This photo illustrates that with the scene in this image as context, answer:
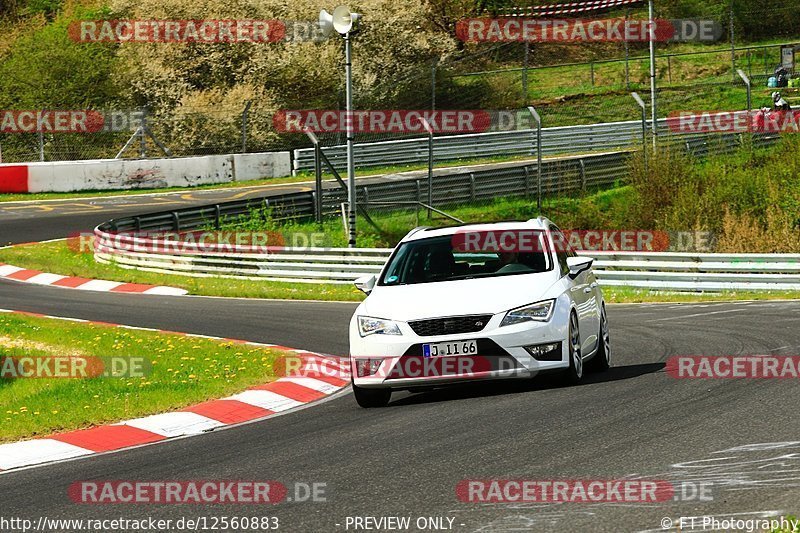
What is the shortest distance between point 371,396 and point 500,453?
124 inches

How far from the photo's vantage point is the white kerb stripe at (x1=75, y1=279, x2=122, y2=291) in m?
26.6

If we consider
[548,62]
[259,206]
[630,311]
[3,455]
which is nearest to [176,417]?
[3,455]

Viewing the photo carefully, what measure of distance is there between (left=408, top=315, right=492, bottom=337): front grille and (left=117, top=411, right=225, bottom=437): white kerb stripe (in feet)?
6.17

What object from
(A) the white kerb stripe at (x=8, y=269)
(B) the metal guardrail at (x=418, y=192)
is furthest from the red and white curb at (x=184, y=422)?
(A) the white kerb stripe at (x=8, y=269)

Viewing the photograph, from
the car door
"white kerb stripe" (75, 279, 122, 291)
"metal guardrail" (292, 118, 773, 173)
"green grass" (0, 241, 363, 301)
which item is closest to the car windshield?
the car door

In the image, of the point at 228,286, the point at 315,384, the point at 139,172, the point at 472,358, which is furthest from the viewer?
the point at 139,172

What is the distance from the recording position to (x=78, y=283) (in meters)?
27.2

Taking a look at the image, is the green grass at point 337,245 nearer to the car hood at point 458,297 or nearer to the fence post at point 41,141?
the fence post at point 41,141

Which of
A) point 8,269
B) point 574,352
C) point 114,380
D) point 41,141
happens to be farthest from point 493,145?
point 574,352

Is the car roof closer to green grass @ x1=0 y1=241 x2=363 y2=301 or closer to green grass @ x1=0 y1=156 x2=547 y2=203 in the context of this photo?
green grass @ x1=0 y1=241 x2=363 y2=301

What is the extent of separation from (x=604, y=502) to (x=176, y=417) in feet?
17.6

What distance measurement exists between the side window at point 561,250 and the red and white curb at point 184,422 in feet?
8.36

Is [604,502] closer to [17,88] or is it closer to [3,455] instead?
[3,455]

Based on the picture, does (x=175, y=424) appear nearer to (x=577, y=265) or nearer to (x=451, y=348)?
(x=451, y=348)
